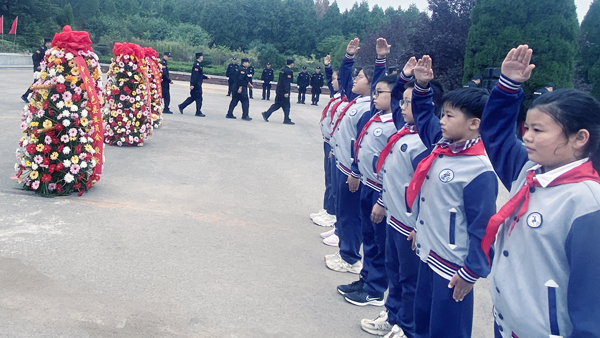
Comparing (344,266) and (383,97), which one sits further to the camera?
(344,266)

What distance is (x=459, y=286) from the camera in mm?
2668

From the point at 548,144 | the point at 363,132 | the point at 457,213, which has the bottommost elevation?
the point at 457,213

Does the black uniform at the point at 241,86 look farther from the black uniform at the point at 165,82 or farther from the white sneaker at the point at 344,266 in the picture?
the white sneaker at the point at 344,266

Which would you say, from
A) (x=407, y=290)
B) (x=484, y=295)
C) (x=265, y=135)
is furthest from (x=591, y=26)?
(x=407, y=290)

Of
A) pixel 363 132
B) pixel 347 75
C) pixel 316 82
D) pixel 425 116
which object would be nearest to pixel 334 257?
pixel 363 132

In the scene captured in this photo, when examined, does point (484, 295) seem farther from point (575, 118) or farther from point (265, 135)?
point (265, 135)

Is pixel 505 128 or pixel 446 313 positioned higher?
pixel 505 128

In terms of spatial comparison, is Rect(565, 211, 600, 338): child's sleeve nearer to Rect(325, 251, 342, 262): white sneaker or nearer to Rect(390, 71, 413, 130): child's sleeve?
Rect(390, 71, 413, 130): child's sleeve

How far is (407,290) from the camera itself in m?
3.37

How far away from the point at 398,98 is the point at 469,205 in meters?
1.26

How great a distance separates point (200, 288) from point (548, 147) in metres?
3.03

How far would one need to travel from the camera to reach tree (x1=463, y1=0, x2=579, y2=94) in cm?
1411

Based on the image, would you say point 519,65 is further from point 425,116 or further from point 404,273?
point 404,273

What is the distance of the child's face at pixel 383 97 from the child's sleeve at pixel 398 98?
205mm
